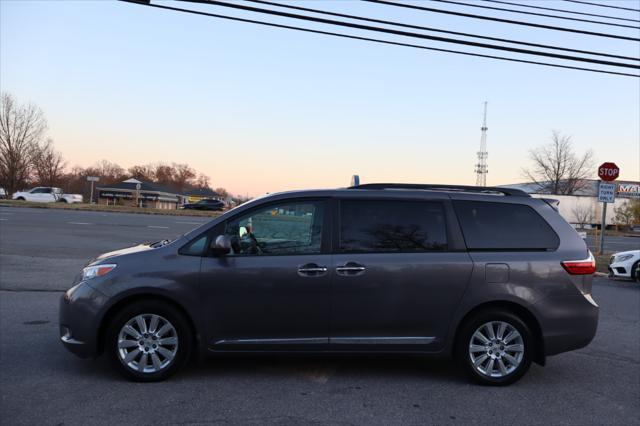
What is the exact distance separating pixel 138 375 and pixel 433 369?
2821mm

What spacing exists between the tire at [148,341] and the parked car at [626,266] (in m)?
11.0

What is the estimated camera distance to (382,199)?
4992 millimetres

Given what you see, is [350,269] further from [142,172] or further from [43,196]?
[142,172]

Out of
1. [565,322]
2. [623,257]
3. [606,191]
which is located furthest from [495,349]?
[606,191]

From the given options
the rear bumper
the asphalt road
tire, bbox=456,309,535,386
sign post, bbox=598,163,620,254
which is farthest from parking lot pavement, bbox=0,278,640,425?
sign post, bbox=598,163,620,254

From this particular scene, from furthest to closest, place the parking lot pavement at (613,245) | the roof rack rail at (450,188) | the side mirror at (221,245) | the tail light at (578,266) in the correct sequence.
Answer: the parking lot pavement at (613,245)
the roof rack rail at (450,188)
the tail light at (578,266)
the side mirror at (221,245)

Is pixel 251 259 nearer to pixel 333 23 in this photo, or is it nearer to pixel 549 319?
pixel 549 319

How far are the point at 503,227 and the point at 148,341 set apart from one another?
343 cm

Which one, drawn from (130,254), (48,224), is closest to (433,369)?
(130,254)

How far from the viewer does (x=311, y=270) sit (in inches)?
185

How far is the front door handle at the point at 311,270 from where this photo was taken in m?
4.70

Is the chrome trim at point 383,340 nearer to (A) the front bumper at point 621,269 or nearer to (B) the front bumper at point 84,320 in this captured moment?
(B) the front bumper at point 84,320

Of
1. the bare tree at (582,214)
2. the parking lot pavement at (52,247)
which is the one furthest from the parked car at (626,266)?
the bare tree at (582,214)

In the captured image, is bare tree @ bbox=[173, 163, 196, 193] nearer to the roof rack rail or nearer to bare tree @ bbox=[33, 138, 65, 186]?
bare tree @ bbox=[33, 138, 65, 186]
